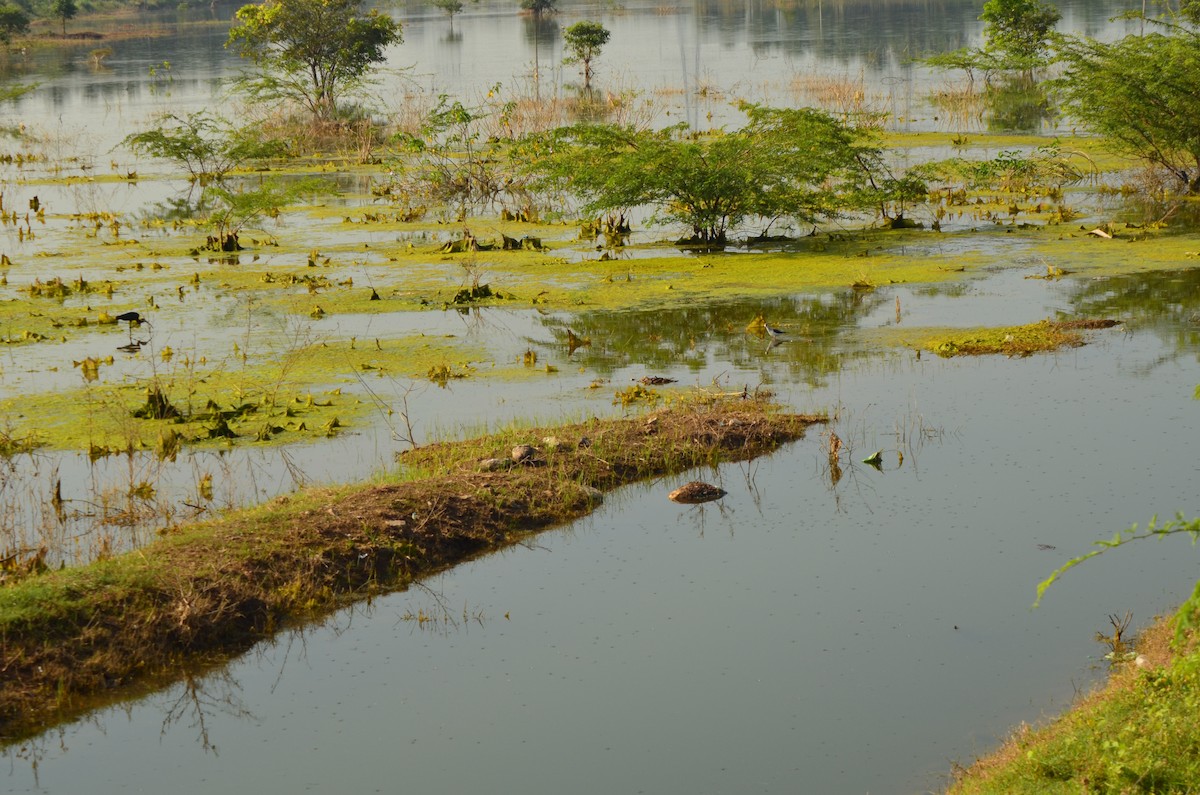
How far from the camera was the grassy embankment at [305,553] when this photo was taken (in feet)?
19.9

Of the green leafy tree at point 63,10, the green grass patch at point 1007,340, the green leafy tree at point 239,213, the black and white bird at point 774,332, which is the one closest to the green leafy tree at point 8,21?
the green leafy tree at point 63,10

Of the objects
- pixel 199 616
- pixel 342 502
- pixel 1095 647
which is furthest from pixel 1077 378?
pixel 199 616

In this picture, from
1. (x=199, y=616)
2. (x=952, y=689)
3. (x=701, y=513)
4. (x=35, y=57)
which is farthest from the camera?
(x=35, y=57)

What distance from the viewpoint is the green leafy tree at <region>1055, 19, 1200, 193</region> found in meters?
16.7

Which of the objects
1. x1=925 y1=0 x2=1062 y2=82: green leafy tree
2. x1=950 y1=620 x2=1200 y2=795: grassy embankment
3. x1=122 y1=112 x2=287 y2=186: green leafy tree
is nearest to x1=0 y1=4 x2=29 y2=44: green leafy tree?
x1=122 y1=112 x2=287 y2=186: green leafy tree

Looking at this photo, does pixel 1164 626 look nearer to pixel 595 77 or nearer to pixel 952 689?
pixel 952 689

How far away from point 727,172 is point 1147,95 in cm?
579

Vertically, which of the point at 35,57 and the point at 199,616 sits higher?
the point at 35,57

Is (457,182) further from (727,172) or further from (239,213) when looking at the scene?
(727,172)

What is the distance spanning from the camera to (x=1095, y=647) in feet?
20.3

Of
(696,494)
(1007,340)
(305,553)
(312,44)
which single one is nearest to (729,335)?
(1007,340)

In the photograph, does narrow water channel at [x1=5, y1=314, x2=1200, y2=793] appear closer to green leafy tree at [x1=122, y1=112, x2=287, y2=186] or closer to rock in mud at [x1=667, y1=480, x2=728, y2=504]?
rock in mud at [x1=667, y1=480, x2=728, y2=504]

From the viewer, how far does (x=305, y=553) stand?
23.0 feet

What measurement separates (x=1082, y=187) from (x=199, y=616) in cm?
1572
